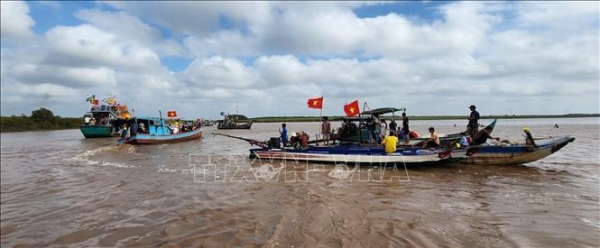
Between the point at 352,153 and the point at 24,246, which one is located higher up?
the point at 352,153

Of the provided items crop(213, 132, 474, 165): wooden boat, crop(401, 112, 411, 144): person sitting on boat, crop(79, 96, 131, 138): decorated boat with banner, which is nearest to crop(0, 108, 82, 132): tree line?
crop(79, 96, 131, 138): decorated boat with banner

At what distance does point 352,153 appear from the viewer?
48.5ft

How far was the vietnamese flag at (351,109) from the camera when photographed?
1570 centimetres

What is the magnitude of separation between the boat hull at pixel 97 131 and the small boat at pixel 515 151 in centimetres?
3578

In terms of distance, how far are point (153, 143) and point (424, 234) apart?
2643 cm

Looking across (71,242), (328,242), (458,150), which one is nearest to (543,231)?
(328,242)

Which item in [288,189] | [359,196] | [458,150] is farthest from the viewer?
[458,150]

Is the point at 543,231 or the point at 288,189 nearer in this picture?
the point at 543,231

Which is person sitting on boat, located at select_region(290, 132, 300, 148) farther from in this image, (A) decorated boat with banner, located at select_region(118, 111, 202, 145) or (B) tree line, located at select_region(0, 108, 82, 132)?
(B) tree line, located at select_region(0, 108, 82, 132)

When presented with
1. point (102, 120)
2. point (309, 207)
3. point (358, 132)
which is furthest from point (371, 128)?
point (102, 120)

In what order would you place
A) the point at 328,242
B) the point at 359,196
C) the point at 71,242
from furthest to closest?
the point at 359,196 → the point at 71,242 → the point at 328,242

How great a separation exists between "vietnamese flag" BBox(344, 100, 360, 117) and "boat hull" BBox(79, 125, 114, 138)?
103ft

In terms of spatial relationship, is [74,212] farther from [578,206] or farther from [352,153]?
[578,206]

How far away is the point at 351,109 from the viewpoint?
624 inches
